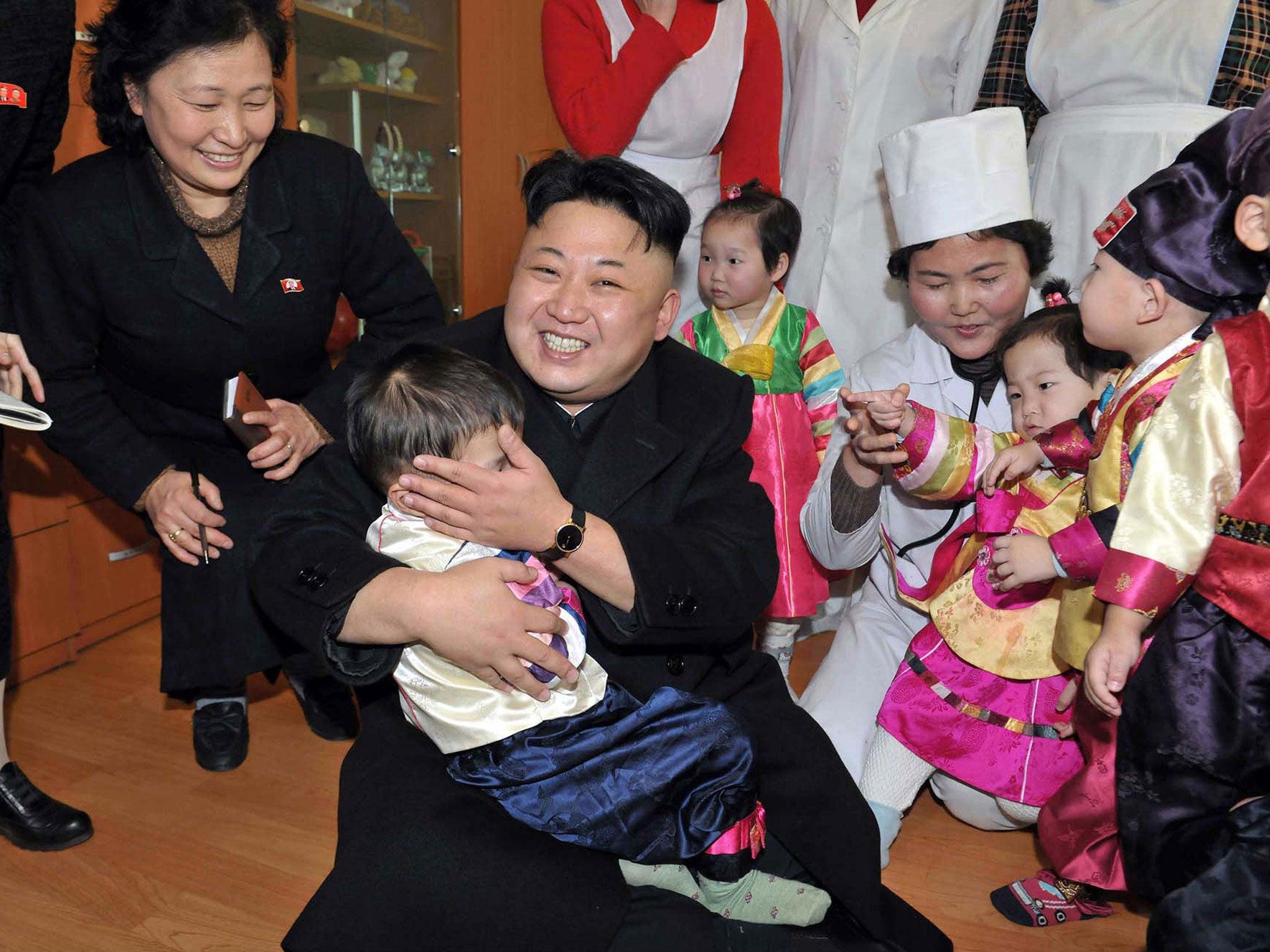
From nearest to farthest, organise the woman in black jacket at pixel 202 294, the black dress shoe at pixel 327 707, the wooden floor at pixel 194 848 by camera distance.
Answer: the wooden floor at pixel 194 848 → the woman in black jacket at pixel 202 294 → the black dress shoe at pixel 327 707

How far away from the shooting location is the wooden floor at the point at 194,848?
67.4 inches

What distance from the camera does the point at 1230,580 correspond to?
131 cm

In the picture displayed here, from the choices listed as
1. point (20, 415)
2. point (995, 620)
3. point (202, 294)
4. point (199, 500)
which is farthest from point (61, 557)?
point (995, 620)

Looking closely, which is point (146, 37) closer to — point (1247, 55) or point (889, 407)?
point (889, 407)

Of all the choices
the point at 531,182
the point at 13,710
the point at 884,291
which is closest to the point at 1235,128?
the point at 531,182

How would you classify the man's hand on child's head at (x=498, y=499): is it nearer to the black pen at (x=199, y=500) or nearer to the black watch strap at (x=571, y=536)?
the black watch strap at (x=571, y=536)

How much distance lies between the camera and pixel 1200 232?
57.3 inches

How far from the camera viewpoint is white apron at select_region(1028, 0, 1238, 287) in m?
2.26

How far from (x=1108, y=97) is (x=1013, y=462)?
1.08 metres

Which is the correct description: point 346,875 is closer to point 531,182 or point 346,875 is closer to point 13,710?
point 531,182

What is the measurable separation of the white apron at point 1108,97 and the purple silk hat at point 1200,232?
0.81m

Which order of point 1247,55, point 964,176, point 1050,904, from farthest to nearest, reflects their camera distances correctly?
point 1247,55
point 964,176
point 1050,904

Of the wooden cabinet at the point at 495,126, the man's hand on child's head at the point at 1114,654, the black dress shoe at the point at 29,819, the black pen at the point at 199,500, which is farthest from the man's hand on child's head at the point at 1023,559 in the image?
the wooden cabinet at the point at 495,126

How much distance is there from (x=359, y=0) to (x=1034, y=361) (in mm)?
2754
